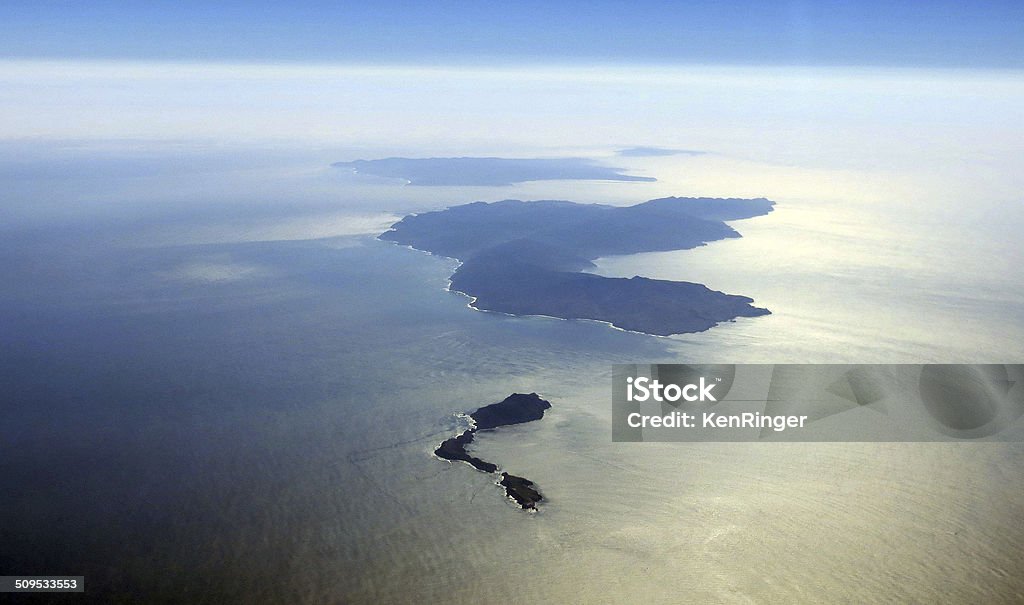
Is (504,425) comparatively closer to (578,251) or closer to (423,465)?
(423,465)

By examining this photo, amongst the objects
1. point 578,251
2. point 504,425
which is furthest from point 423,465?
point 578,251

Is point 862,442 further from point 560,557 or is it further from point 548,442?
point 560,557

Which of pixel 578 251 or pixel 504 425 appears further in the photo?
pixel 578 251

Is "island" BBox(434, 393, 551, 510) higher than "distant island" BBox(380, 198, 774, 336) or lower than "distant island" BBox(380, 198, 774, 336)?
lower

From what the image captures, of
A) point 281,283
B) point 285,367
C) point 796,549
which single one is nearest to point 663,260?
point 281,283

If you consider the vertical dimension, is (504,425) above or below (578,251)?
below
